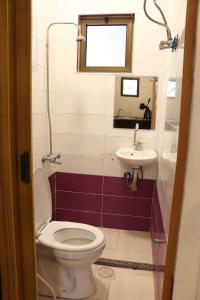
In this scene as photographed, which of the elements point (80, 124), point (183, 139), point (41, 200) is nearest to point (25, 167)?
point (183, 139)

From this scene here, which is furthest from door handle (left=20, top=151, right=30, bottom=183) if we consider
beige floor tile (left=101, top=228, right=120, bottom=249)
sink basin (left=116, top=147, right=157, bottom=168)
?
beige floor tile (left=101, top=228, right=120, bottom=249)

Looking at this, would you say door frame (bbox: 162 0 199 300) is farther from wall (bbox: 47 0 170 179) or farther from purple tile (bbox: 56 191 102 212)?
purple tile (bbox: 56 191 102 212)

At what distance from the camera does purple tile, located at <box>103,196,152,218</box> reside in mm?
2566

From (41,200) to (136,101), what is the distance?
1.29 metres

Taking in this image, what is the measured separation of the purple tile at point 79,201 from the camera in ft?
8.68

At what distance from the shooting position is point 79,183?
2.64 m

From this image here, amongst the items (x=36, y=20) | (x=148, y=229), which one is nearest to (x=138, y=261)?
(x=148, y=229)

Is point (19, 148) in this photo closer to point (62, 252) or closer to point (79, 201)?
point (62, 252)

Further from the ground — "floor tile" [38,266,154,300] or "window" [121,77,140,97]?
"window" [121,77,140,97]

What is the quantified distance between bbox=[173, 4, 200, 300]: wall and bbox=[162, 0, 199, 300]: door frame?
0.01 m

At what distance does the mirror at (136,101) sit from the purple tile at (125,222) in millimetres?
960

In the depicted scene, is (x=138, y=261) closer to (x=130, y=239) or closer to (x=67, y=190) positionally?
(x=130, y=239)

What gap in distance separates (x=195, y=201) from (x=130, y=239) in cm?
185

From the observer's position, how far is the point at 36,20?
6.39 ft
